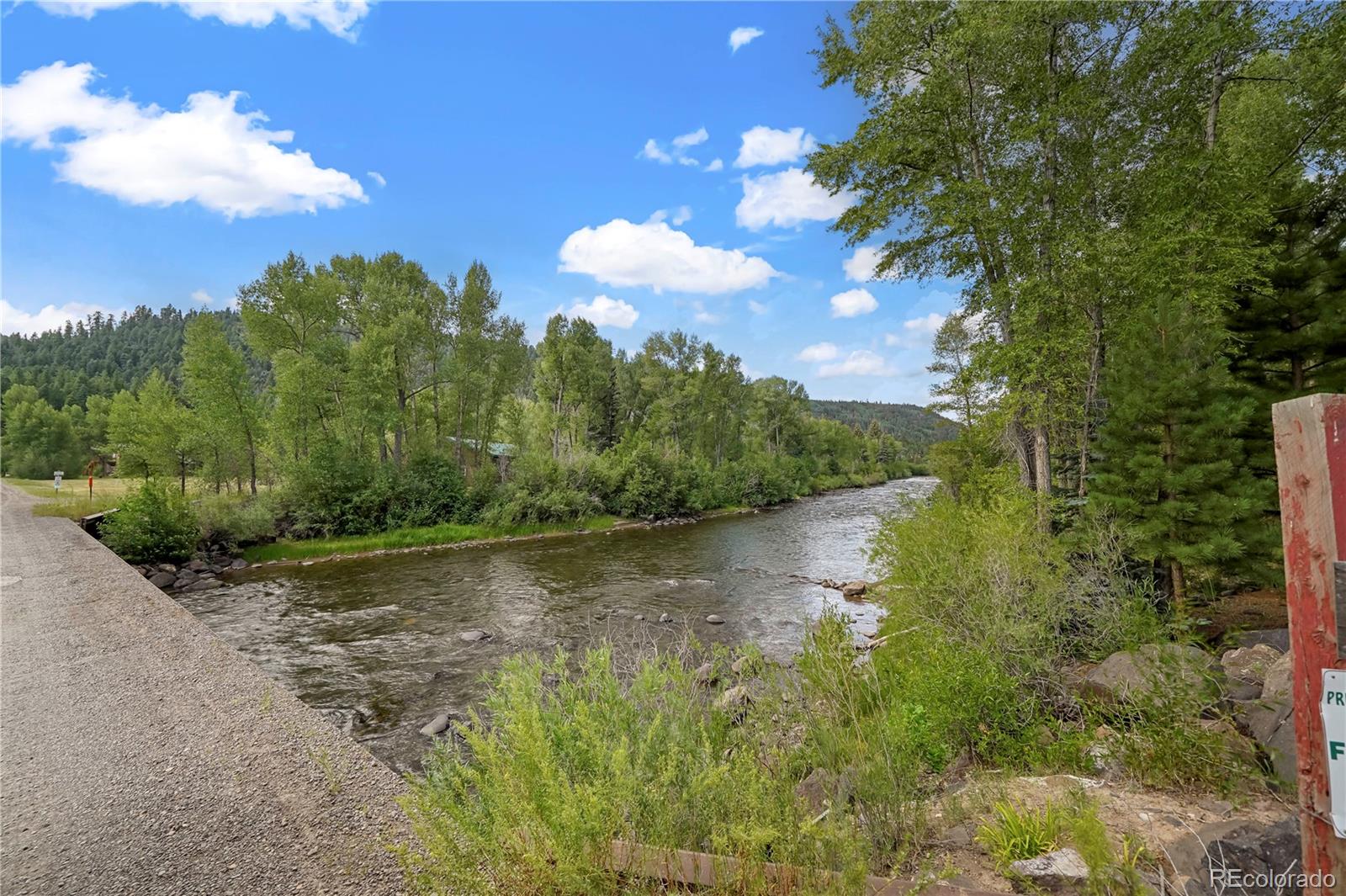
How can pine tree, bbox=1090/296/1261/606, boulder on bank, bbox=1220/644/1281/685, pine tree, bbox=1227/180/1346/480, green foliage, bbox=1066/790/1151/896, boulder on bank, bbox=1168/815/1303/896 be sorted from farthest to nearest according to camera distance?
1. pine tree, bbox=1227/180/1346/480
2. pine tree, bbox=1090/296/1261/606
3. boulder on bank, bbox=1220/644/1281/685
4. boulder on bank, bbox=1168/815/1303/896
5. green foliage, bbox=1066/790/1151/896

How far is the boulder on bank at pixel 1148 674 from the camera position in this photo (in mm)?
4156

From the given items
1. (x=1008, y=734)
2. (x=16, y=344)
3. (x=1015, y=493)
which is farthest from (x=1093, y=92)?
(x=16, y=344)

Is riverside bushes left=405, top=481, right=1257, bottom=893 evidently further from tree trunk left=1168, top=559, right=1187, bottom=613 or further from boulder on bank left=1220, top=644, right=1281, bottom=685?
tree trunk left=1168, top=559, right=1187, bottom=613

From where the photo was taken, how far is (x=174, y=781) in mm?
4129

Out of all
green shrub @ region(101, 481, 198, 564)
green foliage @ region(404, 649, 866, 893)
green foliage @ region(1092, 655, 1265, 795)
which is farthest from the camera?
green shrub @ region(101, 481, 198, 564)

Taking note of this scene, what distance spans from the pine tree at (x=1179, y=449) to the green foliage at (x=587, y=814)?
7983 millimetres

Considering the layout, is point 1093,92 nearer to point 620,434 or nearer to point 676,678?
point 676,678

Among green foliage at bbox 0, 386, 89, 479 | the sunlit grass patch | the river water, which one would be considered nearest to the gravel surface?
→ the river water

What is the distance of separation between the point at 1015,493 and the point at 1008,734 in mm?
6629

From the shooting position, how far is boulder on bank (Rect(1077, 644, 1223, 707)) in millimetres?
4156

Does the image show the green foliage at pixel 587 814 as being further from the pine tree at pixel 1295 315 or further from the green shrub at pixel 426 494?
the green shrub at pixel 426 494

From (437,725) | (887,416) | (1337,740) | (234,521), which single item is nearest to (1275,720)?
(1337,740)

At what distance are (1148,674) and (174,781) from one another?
7.55 meters

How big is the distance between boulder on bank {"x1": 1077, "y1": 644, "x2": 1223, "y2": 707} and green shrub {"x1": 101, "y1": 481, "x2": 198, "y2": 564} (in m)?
24.6
